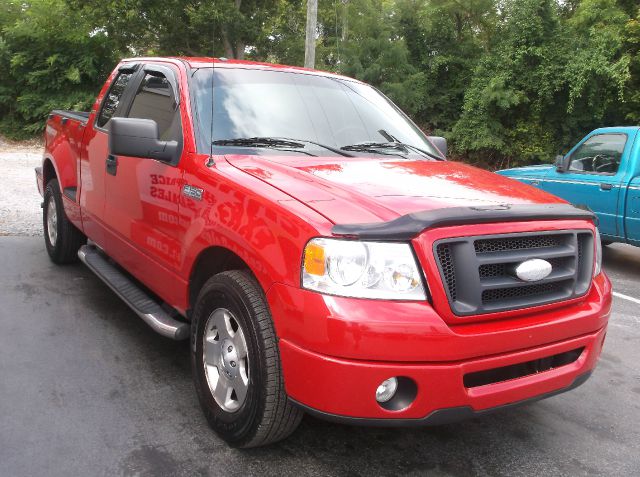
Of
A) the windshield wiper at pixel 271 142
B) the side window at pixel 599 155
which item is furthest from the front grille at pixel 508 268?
the side window at pixel 599 155

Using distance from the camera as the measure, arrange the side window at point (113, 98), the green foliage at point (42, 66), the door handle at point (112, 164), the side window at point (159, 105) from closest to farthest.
Answer: 1. the side window at point (159, 105)
2. the door handle at point (112, 164)
3. the side window at point (113, 98)
4. the green foliage at point (42, 66)

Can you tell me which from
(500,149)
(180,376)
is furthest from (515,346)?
(500,149)

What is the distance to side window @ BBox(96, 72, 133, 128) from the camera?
4.55 metres

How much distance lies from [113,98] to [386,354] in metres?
3.40

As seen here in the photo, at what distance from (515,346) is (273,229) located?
1.08m

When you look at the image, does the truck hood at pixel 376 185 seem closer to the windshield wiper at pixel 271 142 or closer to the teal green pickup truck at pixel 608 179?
the windshield wiper at pixel 271 142

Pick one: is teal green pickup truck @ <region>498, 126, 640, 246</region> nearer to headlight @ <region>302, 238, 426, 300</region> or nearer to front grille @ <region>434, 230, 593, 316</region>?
front grille @ <region>434, 230, 593, 316</region>

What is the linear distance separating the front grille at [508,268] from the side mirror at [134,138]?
1731 millimetres

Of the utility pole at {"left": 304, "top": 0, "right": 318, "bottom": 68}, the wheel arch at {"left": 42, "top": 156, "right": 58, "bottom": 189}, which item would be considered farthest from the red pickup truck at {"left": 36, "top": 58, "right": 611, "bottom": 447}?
the utility pole at {"left": 304, "top": 0, "right": 318, "bottom": 68}

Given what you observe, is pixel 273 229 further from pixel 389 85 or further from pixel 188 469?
pixel 389 85

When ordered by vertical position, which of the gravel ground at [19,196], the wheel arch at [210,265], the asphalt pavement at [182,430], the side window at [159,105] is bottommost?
the gravel ground at [19,196]

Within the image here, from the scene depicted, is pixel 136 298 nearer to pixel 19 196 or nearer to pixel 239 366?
pixel 239 366

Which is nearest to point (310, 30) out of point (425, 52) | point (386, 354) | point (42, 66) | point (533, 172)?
point (425, 52)

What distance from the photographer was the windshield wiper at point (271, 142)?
3.33m
